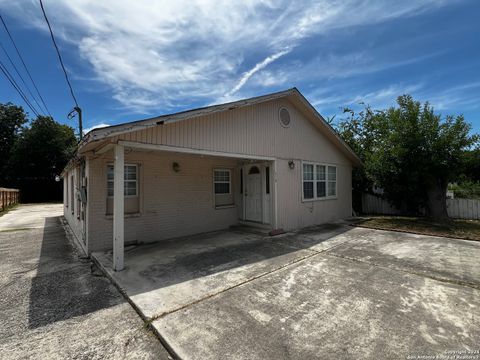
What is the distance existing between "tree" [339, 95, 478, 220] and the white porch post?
1000 cm

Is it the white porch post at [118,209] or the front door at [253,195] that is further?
the front door at [253,195]

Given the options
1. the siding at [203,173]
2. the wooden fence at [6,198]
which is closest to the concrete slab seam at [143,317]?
the siding at [203,173]

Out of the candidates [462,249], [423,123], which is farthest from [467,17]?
[462,249]

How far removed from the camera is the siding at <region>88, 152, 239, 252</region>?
618 centimetres

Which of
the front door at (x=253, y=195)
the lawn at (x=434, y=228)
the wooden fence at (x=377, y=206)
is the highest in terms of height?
the front door at (x=253, y=195)

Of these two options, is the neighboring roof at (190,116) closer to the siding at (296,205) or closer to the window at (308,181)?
the window at (308,181)

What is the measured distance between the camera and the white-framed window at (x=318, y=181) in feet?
31.1

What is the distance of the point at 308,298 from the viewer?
3.60 metres

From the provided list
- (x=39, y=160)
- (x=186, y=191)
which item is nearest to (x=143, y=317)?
(x=186, y=191)

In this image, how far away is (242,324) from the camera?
9.69ft

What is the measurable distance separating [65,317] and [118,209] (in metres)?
1.85

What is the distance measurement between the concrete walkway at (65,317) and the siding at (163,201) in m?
1.26

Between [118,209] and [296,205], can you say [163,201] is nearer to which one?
[118,209]

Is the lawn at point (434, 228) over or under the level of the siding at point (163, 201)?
under
